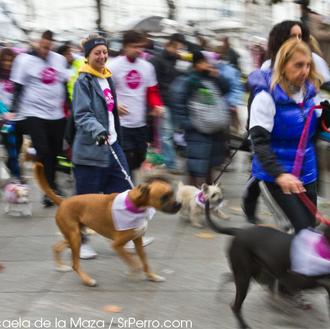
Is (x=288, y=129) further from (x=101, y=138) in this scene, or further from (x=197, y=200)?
(x=197, y=200)

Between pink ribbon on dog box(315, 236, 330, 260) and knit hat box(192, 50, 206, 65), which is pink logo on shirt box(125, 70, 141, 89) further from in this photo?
pink ribbon on dog box(315, 236, 330, 260)

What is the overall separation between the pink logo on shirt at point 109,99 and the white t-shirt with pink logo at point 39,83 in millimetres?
1958

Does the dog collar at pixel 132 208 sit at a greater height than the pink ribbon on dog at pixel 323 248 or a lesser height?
lesser

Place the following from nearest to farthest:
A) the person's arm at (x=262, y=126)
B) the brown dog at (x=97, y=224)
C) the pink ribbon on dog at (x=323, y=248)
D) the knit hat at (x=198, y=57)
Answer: the pink ribbon on dog at (x=323, y=248) → the person's arm at (x=262, y=126) → the brown dog at (x=97, y=224) → the knit hat at (x=198, y=57)

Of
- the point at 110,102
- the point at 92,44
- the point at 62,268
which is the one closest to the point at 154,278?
the point at 62,268

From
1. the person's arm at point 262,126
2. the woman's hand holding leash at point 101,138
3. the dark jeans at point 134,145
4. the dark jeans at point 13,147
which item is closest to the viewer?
the person's arm at point 262,126

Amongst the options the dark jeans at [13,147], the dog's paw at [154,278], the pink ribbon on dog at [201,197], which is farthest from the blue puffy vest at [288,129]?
the dark jeans at [13,147]

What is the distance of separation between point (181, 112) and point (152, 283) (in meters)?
2.50

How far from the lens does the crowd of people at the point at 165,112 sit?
381 centimetres

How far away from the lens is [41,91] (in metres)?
7.00

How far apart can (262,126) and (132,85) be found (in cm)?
330

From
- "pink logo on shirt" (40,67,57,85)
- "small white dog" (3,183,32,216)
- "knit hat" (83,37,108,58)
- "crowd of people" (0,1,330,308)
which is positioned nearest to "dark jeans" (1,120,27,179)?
"crowd of people" (0,1,330,308)

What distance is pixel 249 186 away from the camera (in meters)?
4.45

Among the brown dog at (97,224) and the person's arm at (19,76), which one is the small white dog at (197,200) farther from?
the person's arm at (19,76)
